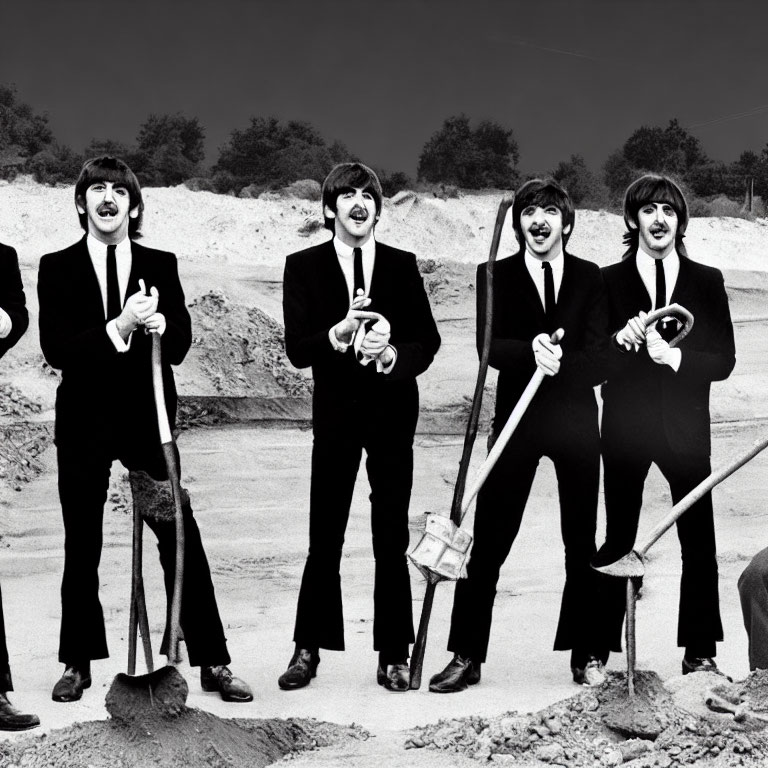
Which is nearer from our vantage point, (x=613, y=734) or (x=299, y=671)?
(x=613, y=734)

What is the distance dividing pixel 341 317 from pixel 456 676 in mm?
1308

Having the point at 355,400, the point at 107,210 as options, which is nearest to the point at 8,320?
the point at 107,210

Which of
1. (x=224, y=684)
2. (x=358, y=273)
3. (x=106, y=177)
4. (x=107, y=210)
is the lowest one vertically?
(x=224, y=684)

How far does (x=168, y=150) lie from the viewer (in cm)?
2059

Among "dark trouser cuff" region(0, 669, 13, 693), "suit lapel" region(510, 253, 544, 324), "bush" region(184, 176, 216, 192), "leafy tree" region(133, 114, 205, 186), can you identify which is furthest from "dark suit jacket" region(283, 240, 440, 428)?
"leafy tree" region(133, 114, 205, 186)

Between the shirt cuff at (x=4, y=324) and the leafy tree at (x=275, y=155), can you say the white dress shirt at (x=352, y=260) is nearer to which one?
the shirt cuff at (x=4, y=324)

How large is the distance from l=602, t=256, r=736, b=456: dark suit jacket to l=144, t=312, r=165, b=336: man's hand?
5.09ft

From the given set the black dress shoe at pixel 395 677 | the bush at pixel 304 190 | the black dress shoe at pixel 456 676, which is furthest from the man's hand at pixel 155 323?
the bush at pixel 304 190

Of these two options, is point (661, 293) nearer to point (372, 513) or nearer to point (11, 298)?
point (372, 513)

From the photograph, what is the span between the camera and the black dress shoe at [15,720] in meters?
4.03

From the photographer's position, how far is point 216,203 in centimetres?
1641

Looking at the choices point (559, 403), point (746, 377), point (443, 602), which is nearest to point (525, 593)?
point (443, 602)

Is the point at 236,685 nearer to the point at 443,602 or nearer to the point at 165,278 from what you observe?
the point at 165,278

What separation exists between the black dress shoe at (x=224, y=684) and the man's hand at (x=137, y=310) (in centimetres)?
121
